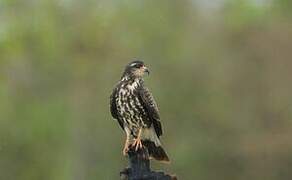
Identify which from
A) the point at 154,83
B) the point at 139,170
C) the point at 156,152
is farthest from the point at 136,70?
the point at 154,83

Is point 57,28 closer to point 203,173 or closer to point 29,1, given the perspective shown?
point 29,1

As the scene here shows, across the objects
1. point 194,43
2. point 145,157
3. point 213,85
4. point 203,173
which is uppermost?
point 194,43

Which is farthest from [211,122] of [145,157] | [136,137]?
[145,157]

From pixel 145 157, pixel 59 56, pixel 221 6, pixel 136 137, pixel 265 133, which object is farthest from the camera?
pixel 221 6

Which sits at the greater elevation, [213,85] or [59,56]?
[59,56]

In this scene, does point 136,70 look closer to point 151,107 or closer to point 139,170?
point 151,107

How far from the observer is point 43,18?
42594mm

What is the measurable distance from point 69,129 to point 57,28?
4507mm

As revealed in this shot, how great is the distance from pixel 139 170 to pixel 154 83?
27.6 m

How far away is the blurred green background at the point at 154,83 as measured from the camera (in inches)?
1340

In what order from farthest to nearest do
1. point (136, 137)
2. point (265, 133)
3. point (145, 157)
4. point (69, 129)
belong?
point (69, 129) → point (265, 133) → point (136, 137) → point (145, 157)

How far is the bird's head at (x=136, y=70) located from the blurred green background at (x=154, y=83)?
1612 centimetres

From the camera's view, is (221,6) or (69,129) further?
(221,6)

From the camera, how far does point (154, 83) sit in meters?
35.6
